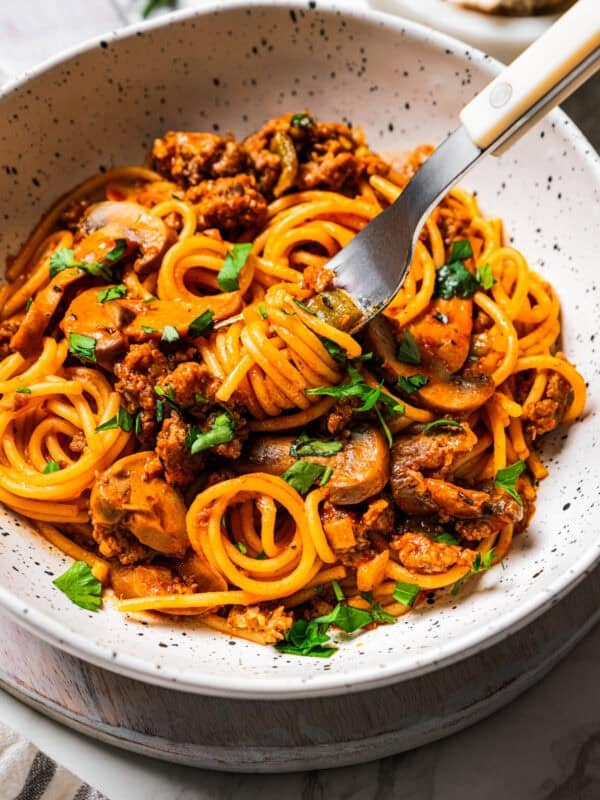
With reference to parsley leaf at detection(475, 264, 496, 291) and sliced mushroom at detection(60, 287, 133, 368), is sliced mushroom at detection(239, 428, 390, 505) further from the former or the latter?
parsley leaf at detection(475, 264, 496, 291)

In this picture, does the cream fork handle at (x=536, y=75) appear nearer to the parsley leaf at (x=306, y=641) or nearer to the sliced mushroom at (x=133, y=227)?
the sliced mushroom at (x=133, y=227)

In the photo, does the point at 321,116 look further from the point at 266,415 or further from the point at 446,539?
the point at 446,539

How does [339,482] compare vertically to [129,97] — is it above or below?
below

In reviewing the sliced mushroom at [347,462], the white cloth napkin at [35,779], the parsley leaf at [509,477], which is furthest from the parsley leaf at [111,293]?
the white cloth napkin at [35,779]

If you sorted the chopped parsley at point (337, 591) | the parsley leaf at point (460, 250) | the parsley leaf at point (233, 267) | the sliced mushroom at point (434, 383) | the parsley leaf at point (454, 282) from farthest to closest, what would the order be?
the parsley leaf at point (460, 250)
the parsley leaf at point (454, 282)
the parsley leaf at point (233, 267)
the sliced mushroom at point (434, 383)
the chopped parsley at point (337, 591)

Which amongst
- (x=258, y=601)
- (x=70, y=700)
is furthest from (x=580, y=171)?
(x=70, y=700)

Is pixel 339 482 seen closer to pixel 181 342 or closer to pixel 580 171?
pixel 181 342

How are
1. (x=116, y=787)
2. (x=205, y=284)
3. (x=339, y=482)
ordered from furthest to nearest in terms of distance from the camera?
(x=205, y=284), (x=116, y=787), (x=339, y=482)
